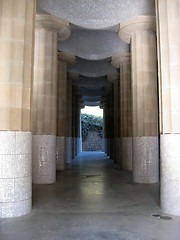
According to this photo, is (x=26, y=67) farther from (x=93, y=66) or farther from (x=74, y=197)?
(x=93, y=66)

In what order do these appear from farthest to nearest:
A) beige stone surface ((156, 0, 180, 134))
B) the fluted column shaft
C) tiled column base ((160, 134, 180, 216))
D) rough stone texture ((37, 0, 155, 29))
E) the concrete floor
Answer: the fluted column shaft, rough stone texture ((37, 0, 155, 29)), beige stone surface ((156, 0, 180, 134)), tiled column base ((160, 134, 180, 216)), the concrete floor

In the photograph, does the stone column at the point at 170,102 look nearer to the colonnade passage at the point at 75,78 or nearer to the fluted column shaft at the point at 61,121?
the colonnade passage at the point at 75,78

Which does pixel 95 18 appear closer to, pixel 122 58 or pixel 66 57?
pixel 122 58

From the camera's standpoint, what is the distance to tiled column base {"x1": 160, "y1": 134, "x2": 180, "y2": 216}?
6520 millimetres

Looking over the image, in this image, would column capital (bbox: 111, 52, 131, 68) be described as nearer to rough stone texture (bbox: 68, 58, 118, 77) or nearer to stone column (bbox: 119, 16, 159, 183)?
stone column (bbox: 119, 16, 159, 183)

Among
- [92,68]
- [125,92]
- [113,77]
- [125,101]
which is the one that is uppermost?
[92,68]

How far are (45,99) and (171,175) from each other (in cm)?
691

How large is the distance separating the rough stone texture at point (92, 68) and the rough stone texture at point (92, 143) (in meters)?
25.7

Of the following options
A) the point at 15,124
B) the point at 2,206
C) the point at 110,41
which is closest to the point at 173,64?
the point at 15,124

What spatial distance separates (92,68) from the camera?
76.4ft

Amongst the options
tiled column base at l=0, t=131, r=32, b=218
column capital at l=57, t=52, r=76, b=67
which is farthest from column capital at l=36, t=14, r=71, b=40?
tiled column base at l=0, t=131, r=32, b=218

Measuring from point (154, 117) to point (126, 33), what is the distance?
429 cm

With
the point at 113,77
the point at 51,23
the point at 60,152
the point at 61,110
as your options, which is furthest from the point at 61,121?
the point at 113,77

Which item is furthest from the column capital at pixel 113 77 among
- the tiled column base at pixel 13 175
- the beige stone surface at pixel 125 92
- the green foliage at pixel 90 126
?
the green foliage at pixel 90 126
